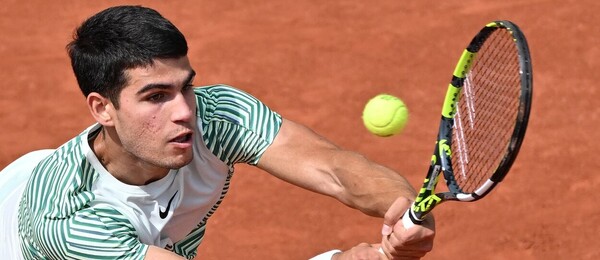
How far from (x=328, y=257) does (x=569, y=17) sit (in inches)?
167

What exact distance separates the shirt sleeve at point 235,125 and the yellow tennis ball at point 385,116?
87 cm

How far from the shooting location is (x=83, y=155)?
189 inches

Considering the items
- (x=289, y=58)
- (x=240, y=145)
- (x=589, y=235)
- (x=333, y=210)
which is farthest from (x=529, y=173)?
(x=240, y=145)

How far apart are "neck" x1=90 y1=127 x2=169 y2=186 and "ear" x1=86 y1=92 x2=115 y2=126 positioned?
11 cm


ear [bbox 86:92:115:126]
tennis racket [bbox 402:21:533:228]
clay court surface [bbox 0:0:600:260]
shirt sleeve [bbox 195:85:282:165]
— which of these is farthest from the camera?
clay court surface [bbox 0:0:600:260]

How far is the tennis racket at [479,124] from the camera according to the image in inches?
165

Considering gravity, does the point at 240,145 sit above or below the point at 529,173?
above

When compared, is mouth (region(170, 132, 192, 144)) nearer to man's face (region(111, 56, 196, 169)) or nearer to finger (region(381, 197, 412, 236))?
man's face (region(111, 56, 196, 169))

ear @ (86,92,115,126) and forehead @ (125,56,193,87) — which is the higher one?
forehead @ (125,56,193,87)

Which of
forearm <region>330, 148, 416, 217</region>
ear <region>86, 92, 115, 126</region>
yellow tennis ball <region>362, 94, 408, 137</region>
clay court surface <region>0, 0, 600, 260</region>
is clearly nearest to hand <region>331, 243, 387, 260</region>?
forearm <region>330, 148, 416, 217</region>

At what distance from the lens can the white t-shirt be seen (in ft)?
15.4

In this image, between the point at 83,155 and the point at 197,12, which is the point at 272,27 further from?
the point at 83,155

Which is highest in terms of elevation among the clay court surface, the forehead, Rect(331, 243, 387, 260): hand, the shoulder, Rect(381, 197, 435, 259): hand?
the forehead

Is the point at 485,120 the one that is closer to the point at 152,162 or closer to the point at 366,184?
the point at 366,184
